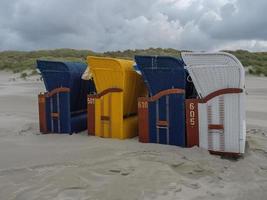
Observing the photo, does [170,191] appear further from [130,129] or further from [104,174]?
[130,129]

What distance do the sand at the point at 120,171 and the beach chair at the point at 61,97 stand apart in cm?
34

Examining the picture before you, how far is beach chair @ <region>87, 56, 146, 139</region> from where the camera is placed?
784 centimetres

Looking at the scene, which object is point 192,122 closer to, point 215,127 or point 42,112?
point 215,127

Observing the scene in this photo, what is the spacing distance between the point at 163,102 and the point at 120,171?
1764mm

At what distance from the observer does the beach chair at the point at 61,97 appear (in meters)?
8.59

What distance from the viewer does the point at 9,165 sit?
643cm

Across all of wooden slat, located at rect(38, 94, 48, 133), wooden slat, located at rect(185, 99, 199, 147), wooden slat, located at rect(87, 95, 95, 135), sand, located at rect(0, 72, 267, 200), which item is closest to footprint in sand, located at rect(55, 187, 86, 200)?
sand, located at rect(0, 72, 267, 200)

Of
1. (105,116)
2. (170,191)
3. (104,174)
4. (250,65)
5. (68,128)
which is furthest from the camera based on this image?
(250,65)

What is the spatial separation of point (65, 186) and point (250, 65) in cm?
2946

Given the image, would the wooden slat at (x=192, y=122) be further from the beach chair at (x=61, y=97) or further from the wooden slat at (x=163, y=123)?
the beach chair at (x=61, y=97)

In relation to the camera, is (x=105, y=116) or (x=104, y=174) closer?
(x=104, y=174)

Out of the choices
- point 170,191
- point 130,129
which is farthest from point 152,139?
point 170,191

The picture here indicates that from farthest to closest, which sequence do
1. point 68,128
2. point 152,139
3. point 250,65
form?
point 250,65 → point 68,128 → point 152,139

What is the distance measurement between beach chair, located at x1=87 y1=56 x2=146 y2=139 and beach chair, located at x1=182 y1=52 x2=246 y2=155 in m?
1.23
